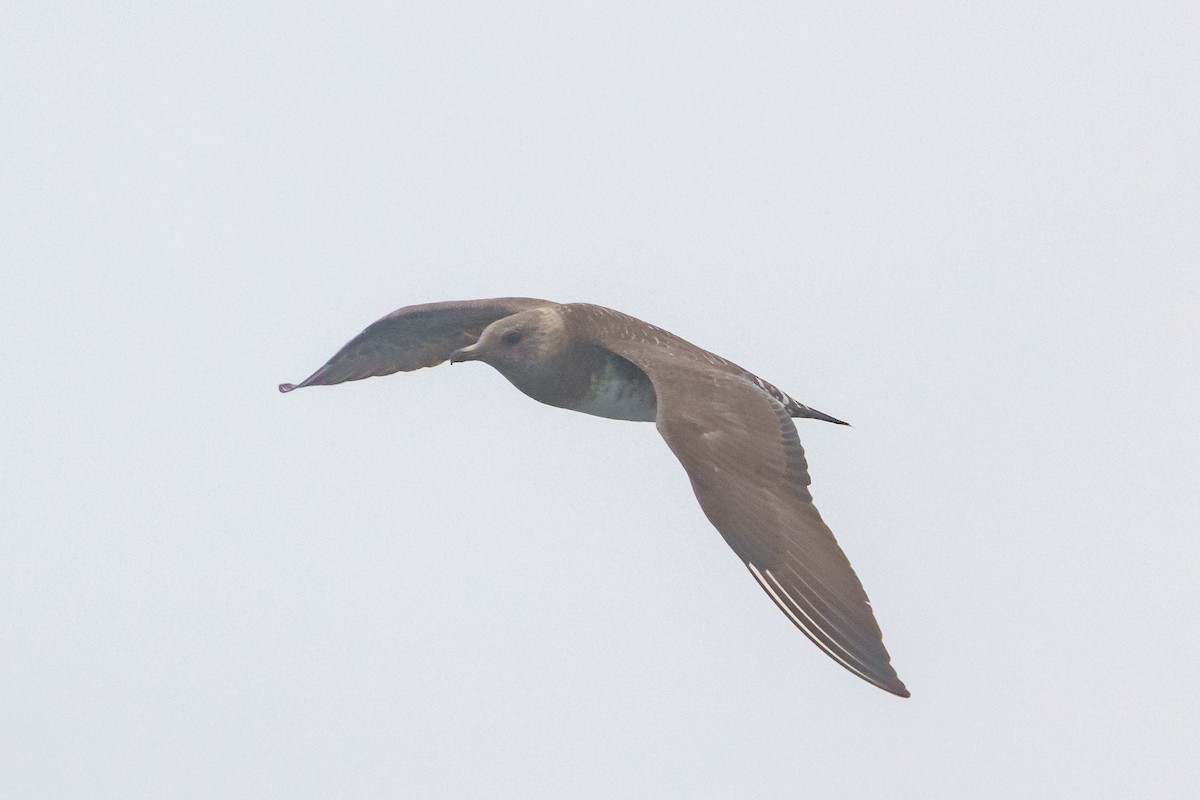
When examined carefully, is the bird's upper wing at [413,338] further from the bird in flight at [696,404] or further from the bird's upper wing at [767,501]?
the bird's upper wing at [767,501]

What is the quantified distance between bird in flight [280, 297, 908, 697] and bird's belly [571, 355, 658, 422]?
0.01 metres

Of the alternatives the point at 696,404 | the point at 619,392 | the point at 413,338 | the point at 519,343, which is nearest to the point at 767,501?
Result: the point at 696,404

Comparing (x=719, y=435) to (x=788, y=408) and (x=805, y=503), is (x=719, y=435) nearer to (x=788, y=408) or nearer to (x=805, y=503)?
(x=805, y=503)

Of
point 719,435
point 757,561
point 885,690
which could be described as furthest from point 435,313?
point 885,690

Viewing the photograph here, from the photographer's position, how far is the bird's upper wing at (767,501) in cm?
1120

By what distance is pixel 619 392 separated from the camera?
14500mm

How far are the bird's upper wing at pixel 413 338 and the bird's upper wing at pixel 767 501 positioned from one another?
2558mm

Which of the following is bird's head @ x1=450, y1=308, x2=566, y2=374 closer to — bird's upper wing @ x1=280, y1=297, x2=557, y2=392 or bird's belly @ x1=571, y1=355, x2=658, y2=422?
bird's belly @ x1=571, y1=355, x2=658, y2=422

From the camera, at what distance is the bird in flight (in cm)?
1143

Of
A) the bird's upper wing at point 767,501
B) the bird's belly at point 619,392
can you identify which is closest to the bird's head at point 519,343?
the bird's belly at point 619,392

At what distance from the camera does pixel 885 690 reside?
1088cm

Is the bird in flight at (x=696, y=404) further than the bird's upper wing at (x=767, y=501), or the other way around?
the bird in flight at (x=696, y=404)

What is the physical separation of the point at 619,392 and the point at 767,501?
2742 mm

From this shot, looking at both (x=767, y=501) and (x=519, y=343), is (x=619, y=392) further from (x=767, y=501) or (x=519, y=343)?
(x=767, y=501)
